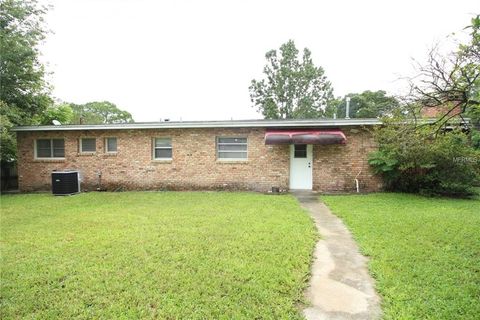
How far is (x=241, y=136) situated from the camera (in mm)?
11578

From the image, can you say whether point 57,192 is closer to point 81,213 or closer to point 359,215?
point 81,213

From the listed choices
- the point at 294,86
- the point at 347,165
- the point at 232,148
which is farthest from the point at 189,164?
the point at 294,86

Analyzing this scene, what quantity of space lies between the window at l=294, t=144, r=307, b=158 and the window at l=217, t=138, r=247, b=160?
215 centimetres

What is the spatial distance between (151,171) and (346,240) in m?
9.05

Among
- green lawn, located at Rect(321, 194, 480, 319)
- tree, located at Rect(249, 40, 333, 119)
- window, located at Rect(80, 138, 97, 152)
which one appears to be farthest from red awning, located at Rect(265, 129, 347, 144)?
tree, located at Rect(249, 40, 333, 119)

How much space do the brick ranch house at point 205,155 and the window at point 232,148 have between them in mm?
43

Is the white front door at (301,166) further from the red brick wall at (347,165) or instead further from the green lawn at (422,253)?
the green lawn at (422,253)

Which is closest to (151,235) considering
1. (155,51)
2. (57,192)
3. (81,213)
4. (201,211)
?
(201,211)

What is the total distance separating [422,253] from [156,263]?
4292 millimetres

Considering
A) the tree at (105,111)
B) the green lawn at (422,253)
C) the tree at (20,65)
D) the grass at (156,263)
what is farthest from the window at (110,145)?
the tree at (105,111)

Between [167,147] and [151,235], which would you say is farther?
[167,147]

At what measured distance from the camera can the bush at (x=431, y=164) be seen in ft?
29.7

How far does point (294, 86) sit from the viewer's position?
31.5 meters

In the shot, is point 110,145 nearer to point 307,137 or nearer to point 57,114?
point 307,137
